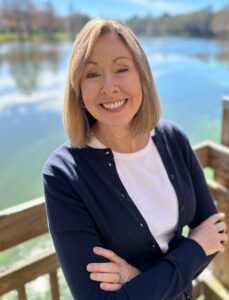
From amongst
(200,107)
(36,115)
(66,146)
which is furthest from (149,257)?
(200,107)

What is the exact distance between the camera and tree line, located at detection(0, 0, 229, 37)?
12913 millimetres

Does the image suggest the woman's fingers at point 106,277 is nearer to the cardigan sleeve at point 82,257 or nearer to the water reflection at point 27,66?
the cardigan sleeve at point 82,257

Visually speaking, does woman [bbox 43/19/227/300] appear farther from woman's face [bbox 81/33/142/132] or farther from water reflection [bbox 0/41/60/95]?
water reflection [bbox 0/41/60/95]

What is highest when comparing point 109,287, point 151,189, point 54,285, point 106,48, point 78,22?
point 78,22

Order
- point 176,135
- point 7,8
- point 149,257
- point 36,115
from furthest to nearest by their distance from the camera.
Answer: point 7,8 < point 36,115 < point 176,135 < point 149,257

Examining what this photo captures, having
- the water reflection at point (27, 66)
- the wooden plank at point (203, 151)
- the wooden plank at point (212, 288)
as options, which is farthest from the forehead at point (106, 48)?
the water reflection at point (27, 66)

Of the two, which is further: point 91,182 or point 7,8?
point 7,8

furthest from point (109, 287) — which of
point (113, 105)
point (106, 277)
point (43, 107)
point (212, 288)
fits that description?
point (43, 107)

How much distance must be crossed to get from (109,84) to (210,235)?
0.53 metres

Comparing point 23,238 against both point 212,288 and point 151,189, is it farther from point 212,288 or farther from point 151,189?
point 212,288

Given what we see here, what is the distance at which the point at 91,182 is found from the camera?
0.79 meters

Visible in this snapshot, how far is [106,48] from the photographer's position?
778 millimetres

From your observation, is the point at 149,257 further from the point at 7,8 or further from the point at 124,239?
the point at 7,8

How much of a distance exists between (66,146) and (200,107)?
5146 mm
